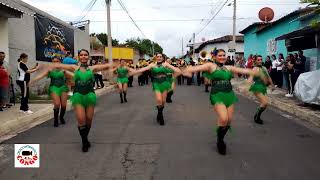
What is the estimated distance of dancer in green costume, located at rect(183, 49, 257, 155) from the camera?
739 cm

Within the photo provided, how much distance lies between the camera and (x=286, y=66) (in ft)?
57.1

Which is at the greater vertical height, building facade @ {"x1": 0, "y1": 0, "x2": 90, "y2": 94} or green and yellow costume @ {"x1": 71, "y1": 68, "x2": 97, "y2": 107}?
building facade @ {"x1": 0, "y1": 0, "x2": 90, "y2": 94}

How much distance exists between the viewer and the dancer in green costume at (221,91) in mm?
A: 7391

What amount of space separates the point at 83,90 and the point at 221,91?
8.30ft

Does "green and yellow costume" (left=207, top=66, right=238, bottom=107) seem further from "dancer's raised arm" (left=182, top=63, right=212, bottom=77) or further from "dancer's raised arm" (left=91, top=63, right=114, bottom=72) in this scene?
"dancer's raised arm" (left=91, top=63, right=114, bottom=72)

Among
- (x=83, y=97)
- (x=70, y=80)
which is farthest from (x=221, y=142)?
(x=70, y=80)

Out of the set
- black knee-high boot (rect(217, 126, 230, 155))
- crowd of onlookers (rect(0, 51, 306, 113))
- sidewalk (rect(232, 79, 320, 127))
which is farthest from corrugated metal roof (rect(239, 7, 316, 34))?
black knee-high boot (rect(217, 126, 230, 155))

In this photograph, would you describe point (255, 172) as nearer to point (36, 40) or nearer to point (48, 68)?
point (48, 68)

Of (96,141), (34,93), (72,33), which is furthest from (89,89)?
(72,33)

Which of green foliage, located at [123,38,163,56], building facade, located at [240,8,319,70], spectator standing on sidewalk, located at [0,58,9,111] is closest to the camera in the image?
spectator standing on sidewalk, located at [0,58,9,111]

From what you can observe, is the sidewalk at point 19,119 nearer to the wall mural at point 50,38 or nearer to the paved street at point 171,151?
the paved street at point 171,151

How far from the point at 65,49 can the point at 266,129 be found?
15.5 m

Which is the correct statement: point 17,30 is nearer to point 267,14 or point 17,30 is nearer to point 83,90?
point 83,90

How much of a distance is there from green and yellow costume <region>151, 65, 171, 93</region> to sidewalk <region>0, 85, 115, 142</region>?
11.0 ft
